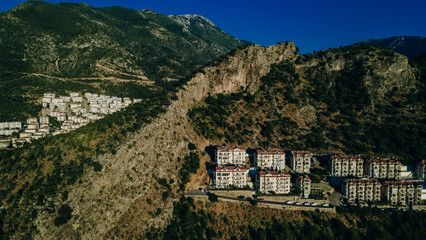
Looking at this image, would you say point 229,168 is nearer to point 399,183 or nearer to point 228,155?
point 228,155

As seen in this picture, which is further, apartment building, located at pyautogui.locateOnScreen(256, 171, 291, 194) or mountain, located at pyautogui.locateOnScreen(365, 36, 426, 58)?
mountain, located at pyautogui.locateOnScreen(365, 36, 426, 58)

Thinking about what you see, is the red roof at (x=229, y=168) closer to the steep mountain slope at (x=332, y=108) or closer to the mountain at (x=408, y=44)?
the steep mountain slope at (x=332, y=108)

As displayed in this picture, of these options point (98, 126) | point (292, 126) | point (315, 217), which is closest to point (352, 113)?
point (292, 126)

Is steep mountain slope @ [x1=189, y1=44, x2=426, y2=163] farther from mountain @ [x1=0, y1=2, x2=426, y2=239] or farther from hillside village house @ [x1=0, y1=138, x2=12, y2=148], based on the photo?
hillside village house @ [x1=0, y1=138, x2=12, y2=148]

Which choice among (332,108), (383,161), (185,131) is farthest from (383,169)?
(185,131)

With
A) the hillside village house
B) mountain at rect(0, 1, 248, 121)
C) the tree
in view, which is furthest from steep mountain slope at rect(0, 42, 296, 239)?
mountain at rect(0, 1, 248, 121)

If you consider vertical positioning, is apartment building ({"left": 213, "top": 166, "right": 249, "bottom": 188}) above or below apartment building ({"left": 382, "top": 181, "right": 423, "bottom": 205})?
above

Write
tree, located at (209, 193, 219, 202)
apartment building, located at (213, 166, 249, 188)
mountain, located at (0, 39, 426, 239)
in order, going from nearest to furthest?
1. mountain, located at (0, 39, 426, 239)
2. tree, located at (209, 193, 219, 202)
3. apartment building, located at (213, 166, 249, 188)
